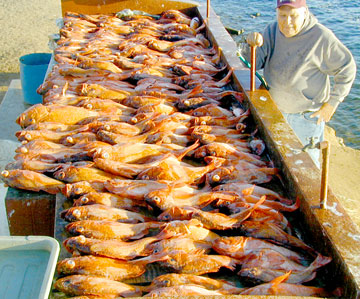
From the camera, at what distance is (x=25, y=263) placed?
280cm

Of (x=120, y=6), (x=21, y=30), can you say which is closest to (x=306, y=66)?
(x=120, y=6)

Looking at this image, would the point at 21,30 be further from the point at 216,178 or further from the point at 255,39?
the point at 216,178

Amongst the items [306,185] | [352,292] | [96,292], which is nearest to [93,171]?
[96,292]

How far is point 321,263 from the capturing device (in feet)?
9.64

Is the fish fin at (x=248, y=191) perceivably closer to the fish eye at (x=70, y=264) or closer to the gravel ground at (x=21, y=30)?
the fish eye at (x=70, y=264)

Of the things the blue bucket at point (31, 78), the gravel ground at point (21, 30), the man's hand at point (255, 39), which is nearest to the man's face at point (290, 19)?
the man's hand at point (255, 39)

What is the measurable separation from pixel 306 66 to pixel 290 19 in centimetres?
60

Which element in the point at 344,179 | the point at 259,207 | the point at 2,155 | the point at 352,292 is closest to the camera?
the point at 352,292

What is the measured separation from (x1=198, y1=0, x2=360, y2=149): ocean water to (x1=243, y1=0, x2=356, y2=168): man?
6617 millimetres

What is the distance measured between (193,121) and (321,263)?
8.08 feet

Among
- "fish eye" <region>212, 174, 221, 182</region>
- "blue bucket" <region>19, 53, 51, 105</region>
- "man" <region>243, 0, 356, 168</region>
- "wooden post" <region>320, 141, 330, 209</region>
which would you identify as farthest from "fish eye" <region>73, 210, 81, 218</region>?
"blue bucket" <region>19, 53, 51, 105</region>

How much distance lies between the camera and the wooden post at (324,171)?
3018 mm

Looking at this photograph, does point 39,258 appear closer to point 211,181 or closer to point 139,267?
point 139,267

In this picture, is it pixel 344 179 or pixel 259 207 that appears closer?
pixel 259 207
